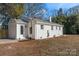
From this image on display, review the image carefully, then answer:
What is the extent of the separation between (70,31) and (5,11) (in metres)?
0.86

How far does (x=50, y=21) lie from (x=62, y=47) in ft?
1.19

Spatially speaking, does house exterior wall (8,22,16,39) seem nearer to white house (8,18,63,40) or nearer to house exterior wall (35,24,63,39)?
white house (8,18,63,40)

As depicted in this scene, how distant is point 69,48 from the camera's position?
3553cm

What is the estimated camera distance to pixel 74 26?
3556 cm

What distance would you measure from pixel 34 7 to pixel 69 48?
680mm

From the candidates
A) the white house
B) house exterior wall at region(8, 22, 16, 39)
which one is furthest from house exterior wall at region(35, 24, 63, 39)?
house exterior wall at region(8, 22, 16, 39)

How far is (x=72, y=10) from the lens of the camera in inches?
1399

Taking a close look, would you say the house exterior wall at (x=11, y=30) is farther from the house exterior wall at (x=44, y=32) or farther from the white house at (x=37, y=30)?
the house exterior wall at (x=44, y=32)

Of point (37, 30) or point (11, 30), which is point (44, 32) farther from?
point (11, 30)

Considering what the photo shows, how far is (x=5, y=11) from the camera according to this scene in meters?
35.6

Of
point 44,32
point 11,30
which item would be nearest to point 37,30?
point 44,32

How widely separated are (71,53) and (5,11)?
99 cm

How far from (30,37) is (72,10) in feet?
2.08

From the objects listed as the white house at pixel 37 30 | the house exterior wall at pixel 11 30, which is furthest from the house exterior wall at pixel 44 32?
the house exterior wall at pixel 11 30
